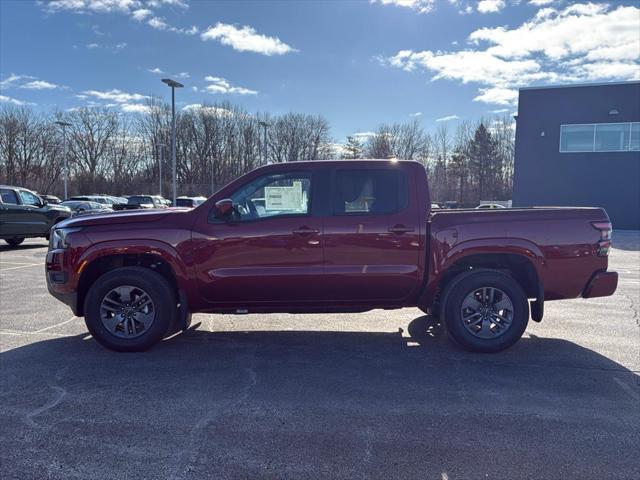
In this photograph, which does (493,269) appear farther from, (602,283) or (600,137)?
(600,137)

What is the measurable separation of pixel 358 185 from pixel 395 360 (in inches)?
73.3

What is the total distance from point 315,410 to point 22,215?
14.7 m

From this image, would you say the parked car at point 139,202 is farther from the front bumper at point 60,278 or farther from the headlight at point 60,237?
the front bumper at point 60,278

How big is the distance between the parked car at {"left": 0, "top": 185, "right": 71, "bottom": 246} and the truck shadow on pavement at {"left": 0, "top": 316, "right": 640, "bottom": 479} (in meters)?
11.4

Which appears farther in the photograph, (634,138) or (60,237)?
(634,138)

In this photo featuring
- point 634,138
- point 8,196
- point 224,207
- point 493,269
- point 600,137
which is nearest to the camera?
point 224,207

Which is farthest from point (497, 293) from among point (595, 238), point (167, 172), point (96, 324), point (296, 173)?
point (167, 172)

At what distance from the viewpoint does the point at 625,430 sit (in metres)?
3.29

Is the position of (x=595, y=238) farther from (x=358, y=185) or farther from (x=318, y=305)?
(x=318, y=305)

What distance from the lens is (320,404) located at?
369 cm

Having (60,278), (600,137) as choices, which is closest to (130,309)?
(60,278)

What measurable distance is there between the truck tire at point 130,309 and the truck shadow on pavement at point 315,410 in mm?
185

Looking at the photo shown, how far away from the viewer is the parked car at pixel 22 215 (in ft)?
46.8

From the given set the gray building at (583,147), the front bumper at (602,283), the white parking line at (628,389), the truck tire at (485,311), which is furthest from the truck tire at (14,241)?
the gray building at (583,147)
